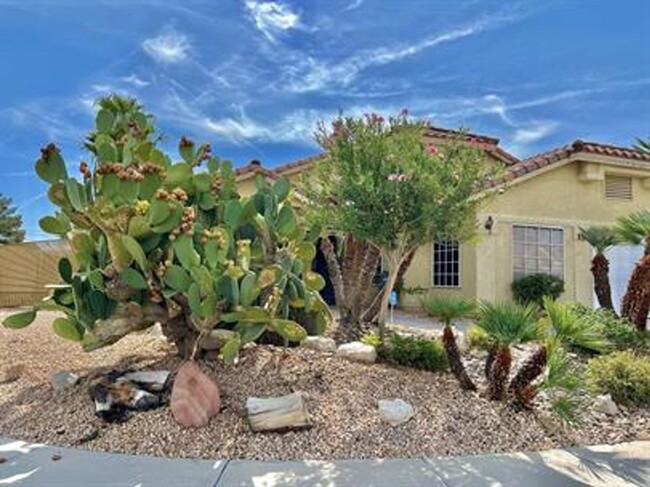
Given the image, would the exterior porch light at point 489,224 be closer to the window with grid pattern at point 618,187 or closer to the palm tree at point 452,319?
the window with grid pattern at point 618,187

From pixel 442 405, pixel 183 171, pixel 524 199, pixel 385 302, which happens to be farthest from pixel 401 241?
pixel 524 199

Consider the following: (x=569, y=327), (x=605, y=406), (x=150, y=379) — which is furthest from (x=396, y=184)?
(x=150, y=379)

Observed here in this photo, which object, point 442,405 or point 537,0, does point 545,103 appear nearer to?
point 537,0

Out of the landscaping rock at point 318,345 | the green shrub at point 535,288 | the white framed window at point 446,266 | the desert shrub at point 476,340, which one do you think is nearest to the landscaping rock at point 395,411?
the landscaping rock at point 318,345

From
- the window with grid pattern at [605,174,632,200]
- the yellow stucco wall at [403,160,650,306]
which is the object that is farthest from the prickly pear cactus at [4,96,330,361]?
the window with grid pattern at [605,174,632,200]

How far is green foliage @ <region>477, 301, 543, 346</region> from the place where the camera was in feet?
22.3

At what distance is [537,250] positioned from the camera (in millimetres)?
18406

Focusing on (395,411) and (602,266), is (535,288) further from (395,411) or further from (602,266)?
(395,411)

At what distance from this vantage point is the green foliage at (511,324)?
679cm

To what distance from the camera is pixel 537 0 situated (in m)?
10.0

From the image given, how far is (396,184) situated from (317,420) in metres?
3.56

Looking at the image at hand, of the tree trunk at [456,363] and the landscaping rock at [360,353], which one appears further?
the landscaping rock at [360,353]

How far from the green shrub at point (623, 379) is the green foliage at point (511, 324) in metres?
1.38

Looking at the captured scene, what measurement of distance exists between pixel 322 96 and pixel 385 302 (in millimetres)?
5376
